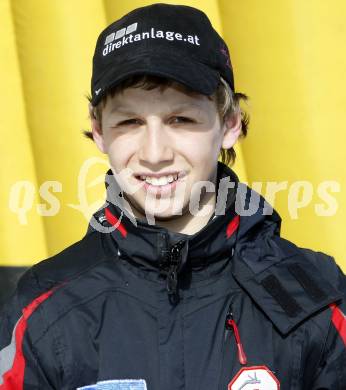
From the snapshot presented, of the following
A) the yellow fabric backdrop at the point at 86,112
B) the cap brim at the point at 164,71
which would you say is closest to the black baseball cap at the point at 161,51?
the cap brim at the point at 164,71

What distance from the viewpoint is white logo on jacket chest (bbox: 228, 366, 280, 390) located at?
0.93 metres

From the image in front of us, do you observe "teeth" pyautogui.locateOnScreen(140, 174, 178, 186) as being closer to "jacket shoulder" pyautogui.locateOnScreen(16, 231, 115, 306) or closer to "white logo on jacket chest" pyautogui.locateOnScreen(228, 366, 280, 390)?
"jacket shoulder" pyautogui.locateOnScreen(16, 231, 115, 306)

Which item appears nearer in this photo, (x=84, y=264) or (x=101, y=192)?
(x=84, y=264)

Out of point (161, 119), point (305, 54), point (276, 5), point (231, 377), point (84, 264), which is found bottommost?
point (231, 377)

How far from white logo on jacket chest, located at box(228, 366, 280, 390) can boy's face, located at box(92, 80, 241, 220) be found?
23 centimetres

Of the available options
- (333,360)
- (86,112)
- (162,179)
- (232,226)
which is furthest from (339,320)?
(86,112)

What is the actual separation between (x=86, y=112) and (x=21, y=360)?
2.71 ft

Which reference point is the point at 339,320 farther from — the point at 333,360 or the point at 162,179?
the point at 162,179

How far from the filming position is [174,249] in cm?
93

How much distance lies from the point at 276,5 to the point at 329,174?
0.40 m

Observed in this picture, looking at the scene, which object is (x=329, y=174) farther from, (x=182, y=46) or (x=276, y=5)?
(x=182, y=46)

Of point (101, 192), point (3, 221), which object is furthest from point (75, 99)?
point (3, 221)

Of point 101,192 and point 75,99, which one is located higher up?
point 75,99

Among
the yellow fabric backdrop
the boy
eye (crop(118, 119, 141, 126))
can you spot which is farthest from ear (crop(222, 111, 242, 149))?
the yellow fabric backdrop
